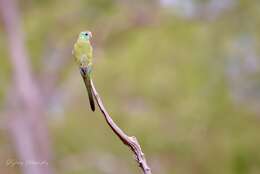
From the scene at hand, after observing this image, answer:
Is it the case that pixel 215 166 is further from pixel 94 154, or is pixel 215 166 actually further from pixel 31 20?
pixel 31 20

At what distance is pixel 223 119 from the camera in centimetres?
762

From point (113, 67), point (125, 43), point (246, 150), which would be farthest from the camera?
point (125, 43)

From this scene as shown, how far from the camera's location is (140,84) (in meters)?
8.43

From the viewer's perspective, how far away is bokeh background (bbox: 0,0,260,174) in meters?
7.64

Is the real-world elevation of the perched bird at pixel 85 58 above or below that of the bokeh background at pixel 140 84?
below

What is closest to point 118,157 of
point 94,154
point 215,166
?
point 94,154

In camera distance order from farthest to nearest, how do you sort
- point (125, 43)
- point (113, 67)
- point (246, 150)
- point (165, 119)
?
1. point (125, 43)
2. point (113, 67)
3. point (165, 119)
4. point (246, 150)

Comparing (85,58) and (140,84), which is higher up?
(140,84)

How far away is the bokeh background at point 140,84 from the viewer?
25.1 feet

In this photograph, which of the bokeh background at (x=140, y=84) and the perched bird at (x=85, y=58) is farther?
the bokeh background at (x=140, y=84)

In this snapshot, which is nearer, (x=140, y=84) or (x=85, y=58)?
(x=85, y=58)

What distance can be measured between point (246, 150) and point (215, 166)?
0.39 meters

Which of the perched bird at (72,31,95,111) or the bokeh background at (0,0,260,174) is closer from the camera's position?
the perched bird at (72,31,95,111)

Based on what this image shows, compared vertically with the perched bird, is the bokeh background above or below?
above
